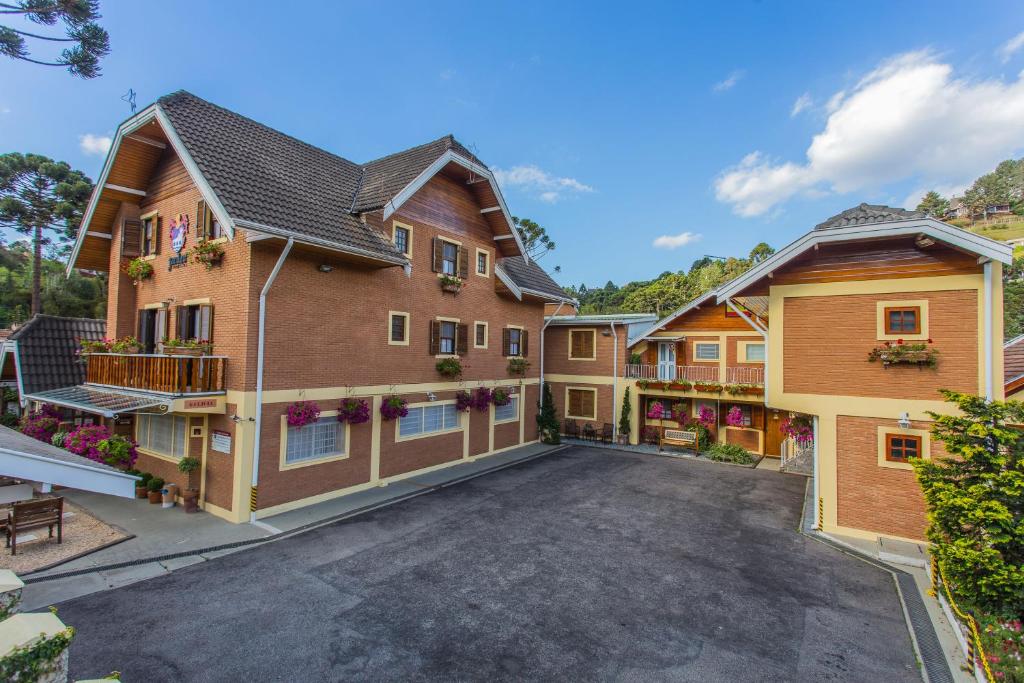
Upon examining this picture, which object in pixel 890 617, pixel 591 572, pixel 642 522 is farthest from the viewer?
pixel 642 522

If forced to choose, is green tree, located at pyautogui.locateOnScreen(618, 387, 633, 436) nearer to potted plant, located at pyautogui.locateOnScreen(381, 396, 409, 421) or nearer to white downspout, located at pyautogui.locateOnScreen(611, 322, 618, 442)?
white downspout, located at pyautogui.locateOnScreen(611, 322, 618, 442)

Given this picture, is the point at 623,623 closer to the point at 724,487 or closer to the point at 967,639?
the point at 967,639

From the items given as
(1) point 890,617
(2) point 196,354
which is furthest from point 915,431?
(2) point 196,354

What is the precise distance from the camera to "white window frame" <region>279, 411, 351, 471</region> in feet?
40.0

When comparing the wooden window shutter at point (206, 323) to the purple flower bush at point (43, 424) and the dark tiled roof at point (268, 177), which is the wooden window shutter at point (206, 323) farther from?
the purple flower bush at point (43, 424)

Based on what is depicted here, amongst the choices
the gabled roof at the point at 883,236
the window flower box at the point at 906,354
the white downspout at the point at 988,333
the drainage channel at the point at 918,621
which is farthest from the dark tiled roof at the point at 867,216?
the drainage channel at the point at 918,621

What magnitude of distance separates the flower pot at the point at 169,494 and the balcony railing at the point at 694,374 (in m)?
18.6

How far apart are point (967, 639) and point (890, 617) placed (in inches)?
46.3

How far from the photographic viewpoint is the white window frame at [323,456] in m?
12.2

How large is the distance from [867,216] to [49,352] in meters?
25.3

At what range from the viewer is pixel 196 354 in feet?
38.0

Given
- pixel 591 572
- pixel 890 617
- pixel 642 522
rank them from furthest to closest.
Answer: pixel 642 522 → pixel 591 572 → pixel 890 617

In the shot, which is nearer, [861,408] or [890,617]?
[890,617]

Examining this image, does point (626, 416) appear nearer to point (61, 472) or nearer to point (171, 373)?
point (171, 373)
